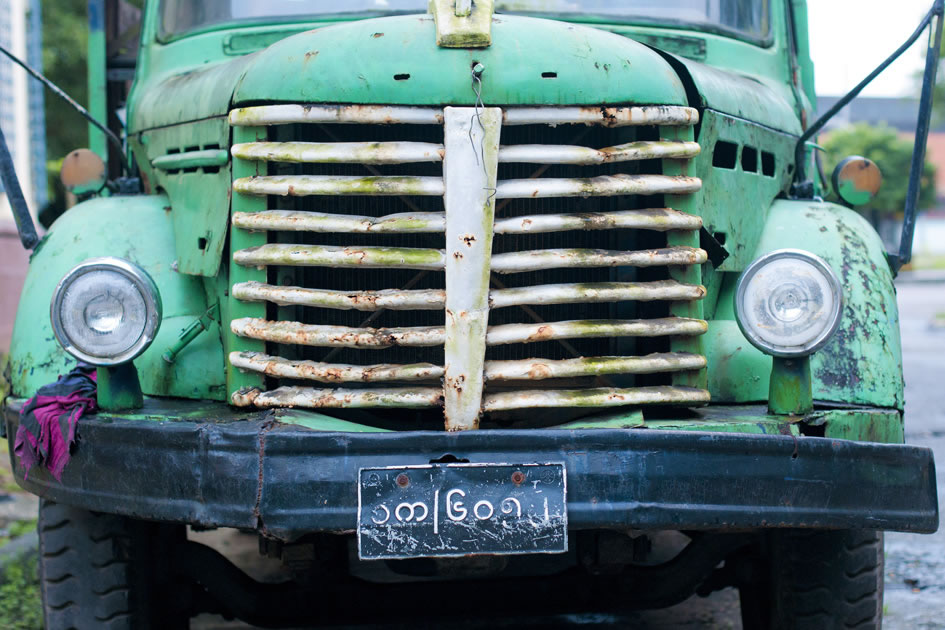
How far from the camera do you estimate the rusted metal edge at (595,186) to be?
2.90 m

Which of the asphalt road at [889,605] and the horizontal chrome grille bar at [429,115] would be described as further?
the asphalt road at [889,605]

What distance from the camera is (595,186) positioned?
2930 millimetres

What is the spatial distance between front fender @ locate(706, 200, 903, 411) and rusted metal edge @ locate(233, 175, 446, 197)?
3.17 ft

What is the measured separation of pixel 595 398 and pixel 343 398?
0.65 metres

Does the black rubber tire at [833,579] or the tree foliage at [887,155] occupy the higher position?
the tree foliage at [887,155]

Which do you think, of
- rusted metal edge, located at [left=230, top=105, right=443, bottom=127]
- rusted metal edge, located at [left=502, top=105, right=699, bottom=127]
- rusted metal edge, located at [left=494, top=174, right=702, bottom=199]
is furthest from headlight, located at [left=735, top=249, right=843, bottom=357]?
rusted metal edge, located at [left=230, top=105, right=443, bottom=127]

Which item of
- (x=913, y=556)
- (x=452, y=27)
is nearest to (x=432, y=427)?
(x=452, y=27)

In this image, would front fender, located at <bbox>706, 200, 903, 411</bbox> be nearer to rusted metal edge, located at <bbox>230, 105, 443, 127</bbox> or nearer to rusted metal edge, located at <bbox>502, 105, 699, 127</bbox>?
rusted metal edge, located at <bbox>502, 105, 699, 127</bbox>

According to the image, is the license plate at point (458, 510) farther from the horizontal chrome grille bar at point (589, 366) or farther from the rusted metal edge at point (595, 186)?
the rusted metal edge at point (595, 186)

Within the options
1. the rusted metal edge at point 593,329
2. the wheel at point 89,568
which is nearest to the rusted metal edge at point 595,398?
the rusted metal edge at point 593,329

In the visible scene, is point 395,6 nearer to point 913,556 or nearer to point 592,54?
point 592,54

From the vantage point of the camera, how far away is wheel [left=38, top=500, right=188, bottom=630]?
3.24 meters

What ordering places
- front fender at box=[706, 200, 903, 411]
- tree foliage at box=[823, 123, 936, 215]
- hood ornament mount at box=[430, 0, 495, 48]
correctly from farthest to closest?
tree foliage at box=[823, 123, 936, 215]
front fender at box=[706, 200, 903, 411]
hood ornament mount at box=[430, 0, 495, 48]

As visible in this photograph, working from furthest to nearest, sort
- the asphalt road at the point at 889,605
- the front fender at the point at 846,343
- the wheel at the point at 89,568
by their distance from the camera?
the asphalt road at the point at 889,605
the wheel at the point at 89,568
the front fender at the point at 846,343
